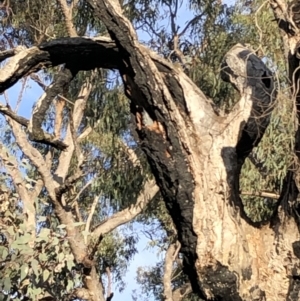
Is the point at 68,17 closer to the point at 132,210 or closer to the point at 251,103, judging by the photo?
the point at 132,210

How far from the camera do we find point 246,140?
339 centimetres

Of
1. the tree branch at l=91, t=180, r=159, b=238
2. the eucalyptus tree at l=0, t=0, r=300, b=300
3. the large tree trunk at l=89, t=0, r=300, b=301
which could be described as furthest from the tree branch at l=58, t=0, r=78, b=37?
the large tree trunk at l=89, t=0, r=300, b=301

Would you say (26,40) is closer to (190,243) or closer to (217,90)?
(217,90)

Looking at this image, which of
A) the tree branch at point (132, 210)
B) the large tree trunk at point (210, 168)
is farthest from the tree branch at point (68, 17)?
the large tree trunk at point (210, 168)

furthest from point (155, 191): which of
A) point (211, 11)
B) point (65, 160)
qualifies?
point (211, 11)

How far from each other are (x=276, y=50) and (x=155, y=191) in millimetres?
2798

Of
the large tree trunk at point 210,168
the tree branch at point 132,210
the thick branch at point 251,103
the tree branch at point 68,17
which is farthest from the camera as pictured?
the tree branch at point 132,210

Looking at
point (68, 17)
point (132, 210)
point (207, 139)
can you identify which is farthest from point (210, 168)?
point (132, 210)

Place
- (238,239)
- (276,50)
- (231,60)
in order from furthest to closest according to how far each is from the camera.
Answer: (276,50)
(231,60)
(238,239)

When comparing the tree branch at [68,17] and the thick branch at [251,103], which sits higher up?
the tree branch at [68,17]

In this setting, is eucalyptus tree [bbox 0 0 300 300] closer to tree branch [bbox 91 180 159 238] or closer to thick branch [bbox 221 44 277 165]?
thick branch [bbox 221 44 277 165]

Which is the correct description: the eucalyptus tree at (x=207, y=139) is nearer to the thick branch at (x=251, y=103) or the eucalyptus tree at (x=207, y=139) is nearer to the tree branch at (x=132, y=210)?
the thick branch at (x=251, y=103)

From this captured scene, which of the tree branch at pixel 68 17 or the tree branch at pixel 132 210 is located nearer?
the tree branch at pixel 68 17

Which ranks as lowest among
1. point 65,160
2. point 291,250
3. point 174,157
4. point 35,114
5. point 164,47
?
point 291,250
